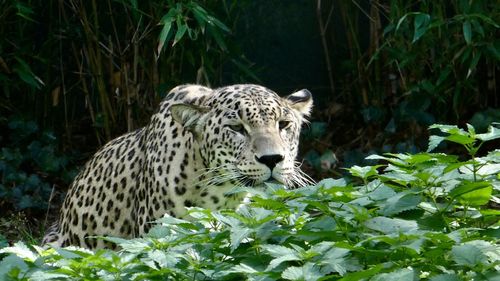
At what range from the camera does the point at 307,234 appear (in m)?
4.61

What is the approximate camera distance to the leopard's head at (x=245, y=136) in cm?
706

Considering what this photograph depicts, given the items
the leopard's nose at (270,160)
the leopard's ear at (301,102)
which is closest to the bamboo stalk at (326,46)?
the leopard's ear at (301,102)

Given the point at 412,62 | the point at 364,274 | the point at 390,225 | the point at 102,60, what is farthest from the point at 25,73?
the point at 364,274

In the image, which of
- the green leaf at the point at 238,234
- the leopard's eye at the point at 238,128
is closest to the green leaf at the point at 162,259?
the green leaf at the point at 238,234

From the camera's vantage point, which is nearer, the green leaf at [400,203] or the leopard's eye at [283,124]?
the green leaf at [400,203]

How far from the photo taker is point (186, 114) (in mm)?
7301

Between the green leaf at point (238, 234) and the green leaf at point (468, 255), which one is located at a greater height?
the green leaf at point (238, 234)

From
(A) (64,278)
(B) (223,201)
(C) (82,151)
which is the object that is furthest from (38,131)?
(A) (64,278)

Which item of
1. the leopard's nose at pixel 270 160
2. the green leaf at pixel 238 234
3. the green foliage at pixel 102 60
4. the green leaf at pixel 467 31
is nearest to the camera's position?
the green leaf at pixel 238 234

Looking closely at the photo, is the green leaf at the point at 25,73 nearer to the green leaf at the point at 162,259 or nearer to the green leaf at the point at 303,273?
the green leaf at the point at 162,259

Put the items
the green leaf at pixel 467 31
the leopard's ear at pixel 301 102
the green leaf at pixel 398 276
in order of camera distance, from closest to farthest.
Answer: the green leaf at pixel 398 276
the leopard's ear at pixel 301 102
the green leaf at pixel 467 31

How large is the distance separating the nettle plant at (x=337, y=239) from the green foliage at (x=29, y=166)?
566 centimetres

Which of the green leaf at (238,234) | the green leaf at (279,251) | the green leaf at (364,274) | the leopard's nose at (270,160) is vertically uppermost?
the green leaf at (238,234)

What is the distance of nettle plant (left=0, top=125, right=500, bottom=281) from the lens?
4.36 meters
